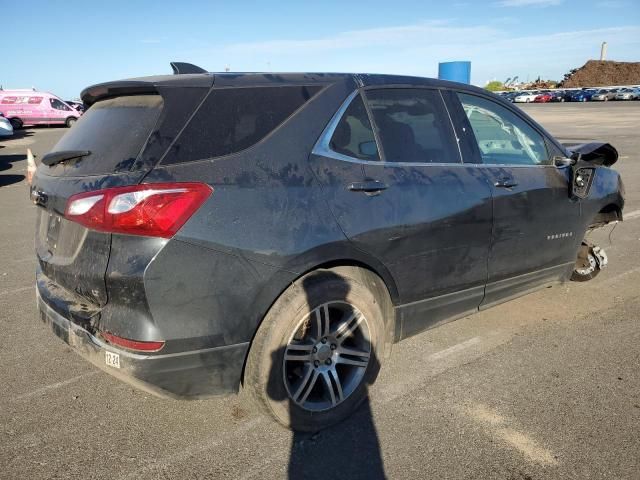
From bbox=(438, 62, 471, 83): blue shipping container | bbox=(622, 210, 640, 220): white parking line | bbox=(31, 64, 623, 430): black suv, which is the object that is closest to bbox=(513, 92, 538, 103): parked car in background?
bbox=(438, 62, 471, 83): blue shipping container

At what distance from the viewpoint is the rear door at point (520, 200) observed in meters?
3.54

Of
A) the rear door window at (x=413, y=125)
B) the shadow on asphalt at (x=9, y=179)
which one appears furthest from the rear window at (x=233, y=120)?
the shadow on asphalt at (x=9, y=179)

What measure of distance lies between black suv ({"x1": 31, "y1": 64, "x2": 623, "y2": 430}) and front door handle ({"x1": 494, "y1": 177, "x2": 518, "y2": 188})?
1cm

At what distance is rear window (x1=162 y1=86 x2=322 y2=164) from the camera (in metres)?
2.44

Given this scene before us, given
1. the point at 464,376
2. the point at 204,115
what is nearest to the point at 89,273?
the point at 204,115

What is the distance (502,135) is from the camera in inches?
152

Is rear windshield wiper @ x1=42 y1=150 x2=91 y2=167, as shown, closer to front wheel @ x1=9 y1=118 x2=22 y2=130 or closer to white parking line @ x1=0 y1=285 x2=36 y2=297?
white parking line @ x1=0 y1=285 x2=36 y2=297

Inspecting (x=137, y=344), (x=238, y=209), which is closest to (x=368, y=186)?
(x=238, y=209)

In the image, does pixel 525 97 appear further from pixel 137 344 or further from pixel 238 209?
pixel 137 344

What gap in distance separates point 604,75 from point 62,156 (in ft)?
305

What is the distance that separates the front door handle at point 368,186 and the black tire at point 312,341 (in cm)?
43

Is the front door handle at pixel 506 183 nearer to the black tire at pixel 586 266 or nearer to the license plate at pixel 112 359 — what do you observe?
the black tire at pixel 586 266

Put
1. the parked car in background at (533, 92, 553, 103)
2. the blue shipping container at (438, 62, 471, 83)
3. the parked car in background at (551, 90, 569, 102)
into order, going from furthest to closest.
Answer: the parked car in background at (533, 92, 553, 103) → the parked car in background at (551, 90, 569, 102) → the blue shipping container at (438, 62, 471, 83)

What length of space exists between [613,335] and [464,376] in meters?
1.42
